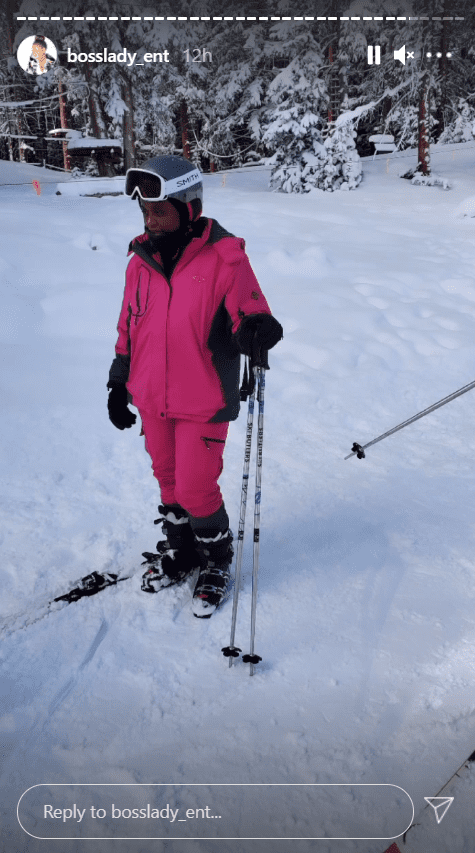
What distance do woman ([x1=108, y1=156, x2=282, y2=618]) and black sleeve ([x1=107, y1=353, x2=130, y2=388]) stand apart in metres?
0.01

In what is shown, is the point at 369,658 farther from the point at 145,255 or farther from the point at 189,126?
the point at 189,126

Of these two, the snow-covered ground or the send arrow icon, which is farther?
the snow-covered ground

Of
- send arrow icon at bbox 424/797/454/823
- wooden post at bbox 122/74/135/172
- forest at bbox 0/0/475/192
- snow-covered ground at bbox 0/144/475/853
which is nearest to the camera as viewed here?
send arrow icon at bbox 424/797/454/823

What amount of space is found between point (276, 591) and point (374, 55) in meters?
28.4

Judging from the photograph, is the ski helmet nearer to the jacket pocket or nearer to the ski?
the jacket pocket

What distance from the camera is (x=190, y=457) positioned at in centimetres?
294

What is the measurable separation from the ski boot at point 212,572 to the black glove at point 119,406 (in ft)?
2.63

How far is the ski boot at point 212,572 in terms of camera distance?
3016 millimetres

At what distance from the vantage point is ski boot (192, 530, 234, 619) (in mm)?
3016

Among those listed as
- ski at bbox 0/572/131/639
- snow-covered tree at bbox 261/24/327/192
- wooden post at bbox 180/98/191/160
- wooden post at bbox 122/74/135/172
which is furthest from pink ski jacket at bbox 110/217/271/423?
wooden post at bbox 180/98/191/160

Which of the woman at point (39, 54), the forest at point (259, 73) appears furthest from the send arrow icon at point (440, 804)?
the woman at point (39, 54)

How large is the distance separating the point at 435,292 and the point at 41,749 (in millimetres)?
7945

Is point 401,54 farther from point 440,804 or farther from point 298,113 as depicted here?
point 440,804

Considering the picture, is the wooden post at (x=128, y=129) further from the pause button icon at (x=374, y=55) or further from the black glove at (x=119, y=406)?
the black glove at (x=119, y=406)
